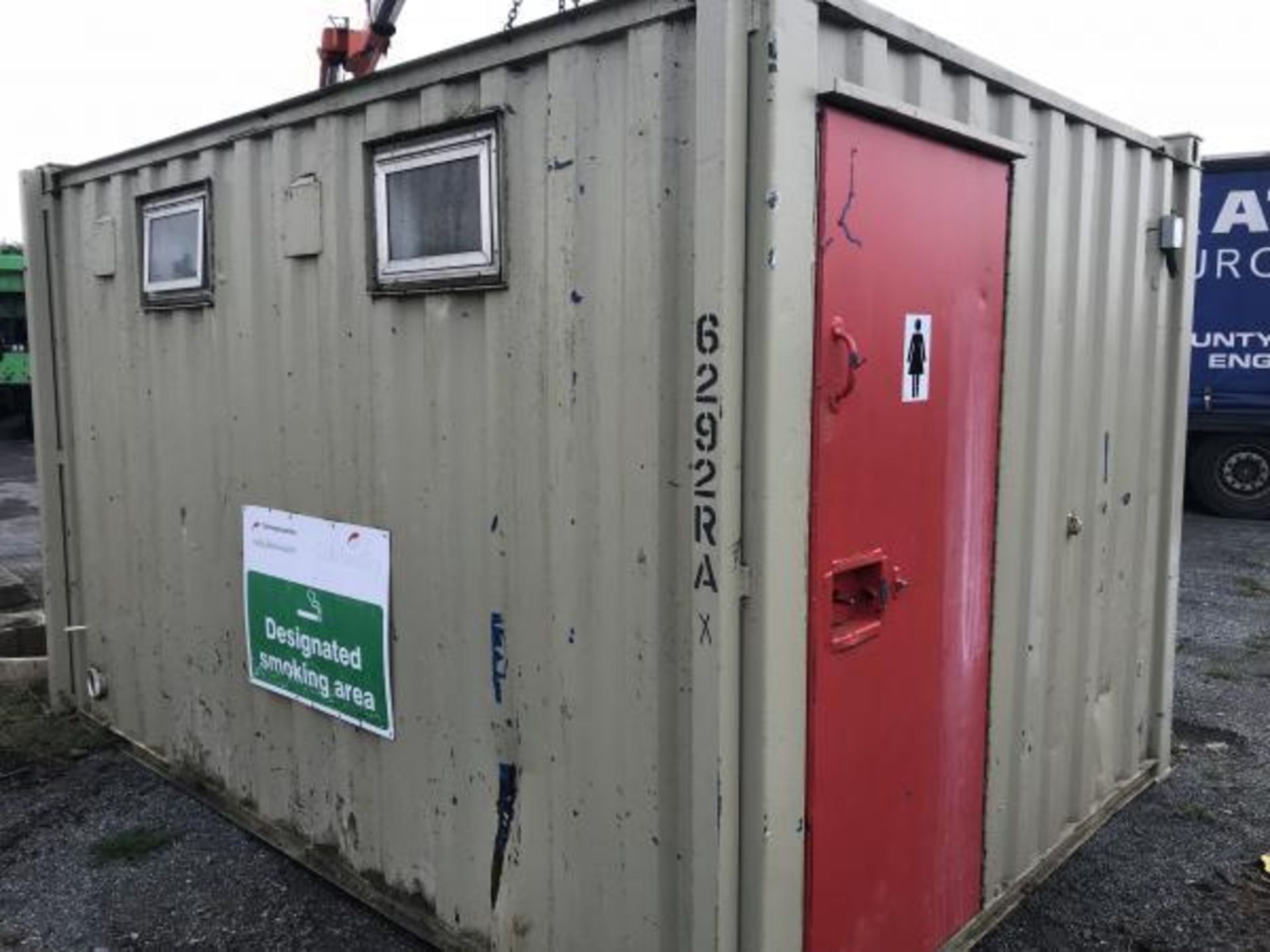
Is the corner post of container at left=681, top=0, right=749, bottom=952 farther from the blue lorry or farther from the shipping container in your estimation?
the blue lorry

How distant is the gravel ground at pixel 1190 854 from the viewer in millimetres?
3408

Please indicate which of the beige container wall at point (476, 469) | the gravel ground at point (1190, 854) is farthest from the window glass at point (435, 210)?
the gravel ground at point (1190, 854)

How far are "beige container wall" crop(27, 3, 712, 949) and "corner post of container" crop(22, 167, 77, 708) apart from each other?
2.19 ft

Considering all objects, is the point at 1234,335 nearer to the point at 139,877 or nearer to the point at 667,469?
the point at 667,469

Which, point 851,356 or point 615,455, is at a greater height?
point 851,356

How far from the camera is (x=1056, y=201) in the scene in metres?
3.44

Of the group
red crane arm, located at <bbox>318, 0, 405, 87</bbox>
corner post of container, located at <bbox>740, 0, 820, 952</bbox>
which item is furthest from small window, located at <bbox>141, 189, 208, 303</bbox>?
corner post of container, located at <bbox>740, 0, 820, 952</bbox>

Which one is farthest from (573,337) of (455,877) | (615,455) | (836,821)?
(455,877)

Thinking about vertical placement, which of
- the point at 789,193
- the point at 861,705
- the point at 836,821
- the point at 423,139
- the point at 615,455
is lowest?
the point at 836,821

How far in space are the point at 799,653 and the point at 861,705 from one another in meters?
0.35

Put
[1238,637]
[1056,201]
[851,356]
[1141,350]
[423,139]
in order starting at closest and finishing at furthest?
[851,356] → [423,139] → [1056,201] → [1141,350] → [1238,637]

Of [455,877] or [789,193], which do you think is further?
[455,877]

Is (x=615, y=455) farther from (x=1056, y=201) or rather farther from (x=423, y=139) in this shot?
(x=1056, y=201)

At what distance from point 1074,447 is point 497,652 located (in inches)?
82.2
